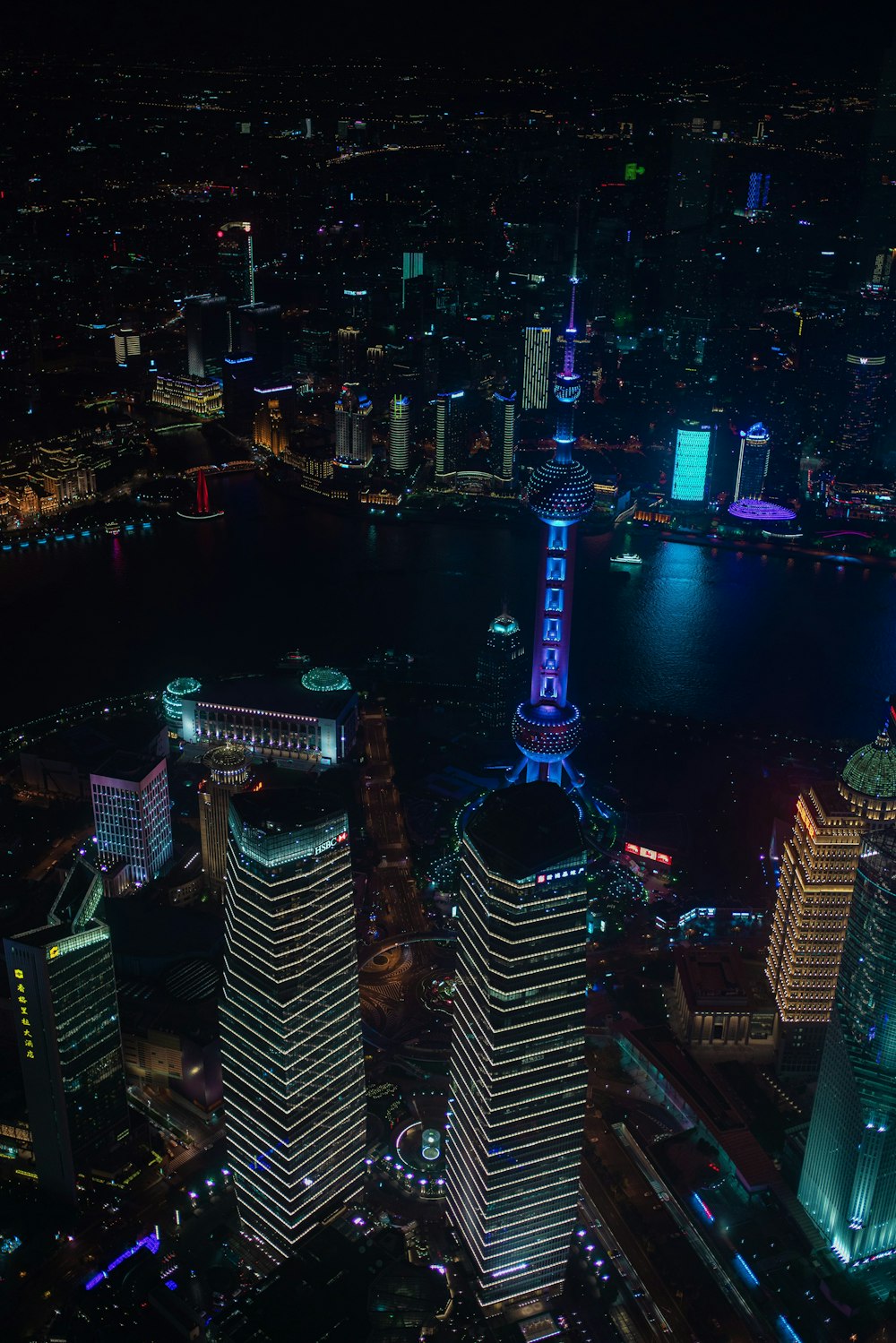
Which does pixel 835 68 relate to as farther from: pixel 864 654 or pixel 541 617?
pixel 541 617

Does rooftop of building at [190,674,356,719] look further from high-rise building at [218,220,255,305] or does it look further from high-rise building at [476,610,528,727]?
high-rise building at [218,220,255,305]

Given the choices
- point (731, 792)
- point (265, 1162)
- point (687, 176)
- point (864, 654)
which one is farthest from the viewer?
point (687, 176)

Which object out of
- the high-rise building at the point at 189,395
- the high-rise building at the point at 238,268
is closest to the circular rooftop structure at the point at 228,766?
the high-rise building at the point at 189,395

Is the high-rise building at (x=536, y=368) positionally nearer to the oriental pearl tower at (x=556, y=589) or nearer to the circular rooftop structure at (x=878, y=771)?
the oriental pearl tower at (x=556, y=589)

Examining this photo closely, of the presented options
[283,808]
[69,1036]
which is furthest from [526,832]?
[69,1036]

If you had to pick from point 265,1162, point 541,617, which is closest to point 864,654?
point 541,617
